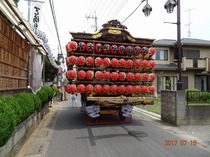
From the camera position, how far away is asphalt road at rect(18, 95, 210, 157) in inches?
213

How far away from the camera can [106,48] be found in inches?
345

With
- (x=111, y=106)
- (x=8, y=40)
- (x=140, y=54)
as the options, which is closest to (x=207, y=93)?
(x=140, y=54)

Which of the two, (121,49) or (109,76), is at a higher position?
(121,49)

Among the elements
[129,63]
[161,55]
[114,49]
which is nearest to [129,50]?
[129,63]

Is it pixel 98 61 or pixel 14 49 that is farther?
pixel 98 61

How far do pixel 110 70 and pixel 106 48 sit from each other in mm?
1081

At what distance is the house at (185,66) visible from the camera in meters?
24.0

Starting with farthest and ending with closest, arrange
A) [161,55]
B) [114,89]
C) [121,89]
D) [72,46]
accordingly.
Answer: [161,55], [121,89], [114,89], [72,46]

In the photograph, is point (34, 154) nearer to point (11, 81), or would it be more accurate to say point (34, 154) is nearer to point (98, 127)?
point (11, 81)

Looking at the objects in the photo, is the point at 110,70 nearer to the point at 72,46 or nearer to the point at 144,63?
the point at 144,63

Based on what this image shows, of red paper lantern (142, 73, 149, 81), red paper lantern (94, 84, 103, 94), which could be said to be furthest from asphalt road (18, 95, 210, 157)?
red paper lantern (142, 73, 149, 81)

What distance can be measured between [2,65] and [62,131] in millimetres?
3720

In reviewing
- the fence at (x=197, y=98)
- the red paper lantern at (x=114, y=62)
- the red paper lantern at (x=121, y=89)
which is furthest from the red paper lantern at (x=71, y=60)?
the fence at (x=197, y=98)

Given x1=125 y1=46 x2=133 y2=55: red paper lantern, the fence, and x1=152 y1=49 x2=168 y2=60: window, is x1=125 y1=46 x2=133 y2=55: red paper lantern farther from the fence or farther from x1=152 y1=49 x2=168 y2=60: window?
x1=152 y1=49 x2=168 y2=60: window
